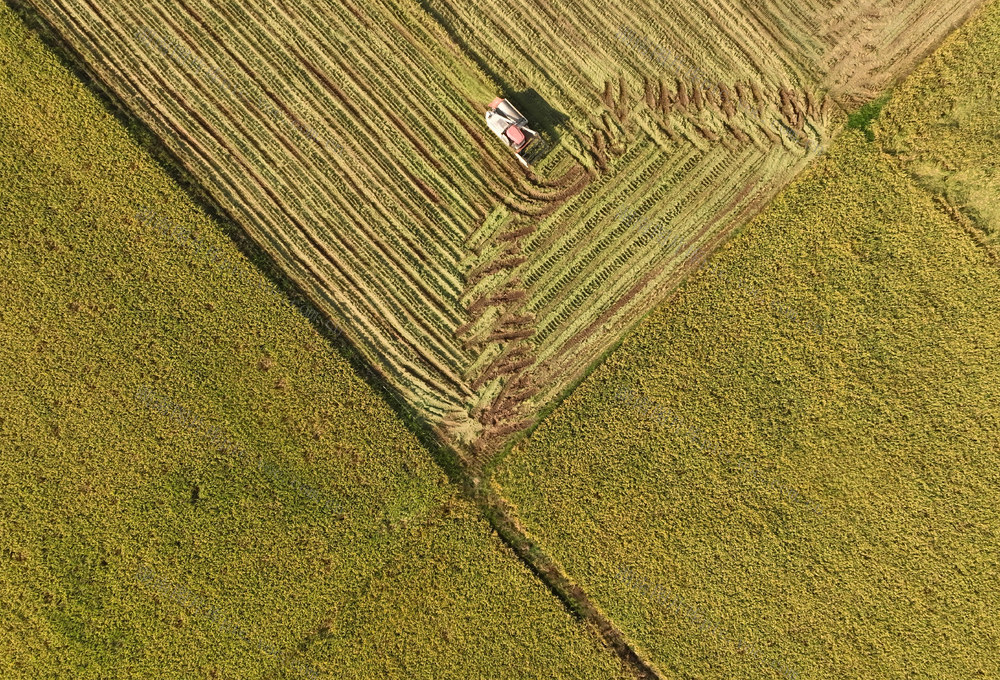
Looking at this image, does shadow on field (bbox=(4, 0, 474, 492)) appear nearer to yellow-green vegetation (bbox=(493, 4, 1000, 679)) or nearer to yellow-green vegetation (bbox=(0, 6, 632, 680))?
yellow-green vegetation (bbox=(0, 6, 632, 680))

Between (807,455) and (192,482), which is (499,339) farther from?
(192,482)

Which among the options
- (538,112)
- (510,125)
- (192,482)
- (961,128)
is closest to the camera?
(510,125)

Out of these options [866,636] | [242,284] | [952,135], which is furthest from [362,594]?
[952,135]

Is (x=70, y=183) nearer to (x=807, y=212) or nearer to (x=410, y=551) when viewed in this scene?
(x=410, y=551)

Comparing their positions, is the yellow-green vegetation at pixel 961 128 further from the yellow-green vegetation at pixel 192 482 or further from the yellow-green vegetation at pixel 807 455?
the yellow-green vegetation at pixel 192 482

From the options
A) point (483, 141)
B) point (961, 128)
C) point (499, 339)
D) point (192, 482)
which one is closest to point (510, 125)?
point (483, 141)

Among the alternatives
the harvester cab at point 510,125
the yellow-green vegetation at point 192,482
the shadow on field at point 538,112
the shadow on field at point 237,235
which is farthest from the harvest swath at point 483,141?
the yellow-green vegetation at point 192,482
